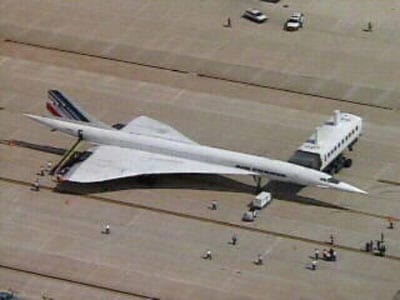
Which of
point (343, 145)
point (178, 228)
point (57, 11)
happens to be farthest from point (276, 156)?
point (57, 11)

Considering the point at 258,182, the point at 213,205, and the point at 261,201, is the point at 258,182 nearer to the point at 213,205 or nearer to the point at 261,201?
the point at 261,201

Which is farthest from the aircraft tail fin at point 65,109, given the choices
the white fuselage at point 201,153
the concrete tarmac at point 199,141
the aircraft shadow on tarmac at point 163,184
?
the aircraft shadow on tarmac at point 163,184

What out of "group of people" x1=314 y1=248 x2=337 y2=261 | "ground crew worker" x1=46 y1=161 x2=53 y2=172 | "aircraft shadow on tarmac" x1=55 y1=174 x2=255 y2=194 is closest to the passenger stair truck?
"aircraft shadow on tarmac" x1=55 y1=174 x2=255 y2=194

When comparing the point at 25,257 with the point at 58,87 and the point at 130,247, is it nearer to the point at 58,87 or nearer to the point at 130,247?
the point at 130,247

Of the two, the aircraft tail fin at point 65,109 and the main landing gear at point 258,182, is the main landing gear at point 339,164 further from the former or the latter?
the aircraft tail fin at point 65,109

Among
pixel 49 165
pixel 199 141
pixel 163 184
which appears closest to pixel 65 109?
pixel 49 165
